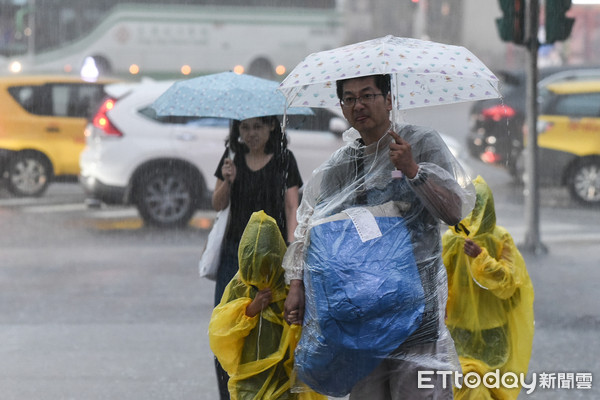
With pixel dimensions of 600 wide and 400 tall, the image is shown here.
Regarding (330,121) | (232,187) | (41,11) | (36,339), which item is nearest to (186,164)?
(330,121)

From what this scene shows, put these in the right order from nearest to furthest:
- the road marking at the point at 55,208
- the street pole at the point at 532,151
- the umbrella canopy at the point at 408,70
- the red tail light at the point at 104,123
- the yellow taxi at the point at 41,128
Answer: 1. the umbrella canopy at the point at 408,70
2. the street pole at the point at 532,151
3. the red tail light at the point at 104,123
4. the road marking at the point at 55,208
5. the yellow taxi at the point at 41,128

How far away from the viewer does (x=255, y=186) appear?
4.37m

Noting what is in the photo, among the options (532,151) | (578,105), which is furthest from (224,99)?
(578,105)

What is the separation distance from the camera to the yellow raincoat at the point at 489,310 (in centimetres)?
420

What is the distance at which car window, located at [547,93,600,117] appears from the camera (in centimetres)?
1309

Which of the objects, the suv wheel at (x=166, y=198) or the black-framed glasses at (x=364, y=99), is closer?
the black-framed glasses at (x=364, y=99)

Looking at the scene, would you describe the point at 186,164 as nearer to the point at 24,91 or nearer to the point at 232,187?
the point at 24,91

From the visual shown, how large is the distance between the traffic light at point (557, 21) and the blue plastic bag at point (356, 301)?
21.0 ft

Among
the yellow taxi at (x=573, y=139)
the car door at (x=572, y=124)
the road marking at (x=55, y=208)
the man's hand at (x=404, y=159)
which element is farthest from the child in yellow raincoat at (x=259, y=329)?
the car door at (x=572, y=124)

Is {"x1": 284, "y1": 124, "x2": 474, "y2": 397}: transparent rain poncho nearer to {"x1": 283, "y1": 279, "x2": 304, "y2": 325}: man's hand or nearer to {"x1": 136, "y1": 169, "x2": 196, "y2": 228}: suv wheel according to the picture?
{"x1": 283, "y1": 279, "x2": 304, "y2": 325}: man's hand

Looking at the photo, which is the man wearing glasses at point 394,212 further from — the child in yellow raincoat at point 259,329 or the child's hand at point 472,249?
the child's hand at point 472,249

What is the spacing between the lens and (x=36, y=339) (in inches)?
252

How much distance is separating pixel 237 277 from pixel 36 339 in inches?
121

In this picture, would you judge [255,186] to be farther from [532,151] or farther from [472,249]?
[532,151]
